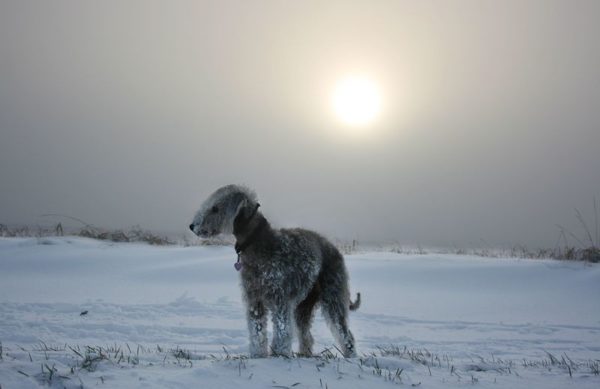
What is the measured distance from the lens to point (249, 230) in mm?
5434

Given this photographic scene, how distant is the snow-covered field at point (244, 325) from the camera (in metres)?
4.34

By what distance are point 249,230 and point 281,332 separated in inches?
44.6

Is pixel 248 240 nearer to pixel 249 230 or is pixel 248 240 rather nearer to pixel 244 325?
pixel 249 230

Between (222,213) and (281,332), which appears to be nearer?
(281,332)

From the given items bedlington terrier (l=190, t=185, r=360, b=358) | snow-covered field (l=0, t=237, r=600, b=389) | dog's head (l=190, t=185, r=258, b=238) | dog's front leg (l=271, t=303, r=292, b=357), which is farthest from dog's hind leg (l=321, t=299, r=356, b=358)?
dog's head (l=190, t=185, r=258, b=238)

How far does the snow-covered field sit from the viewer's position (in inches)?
171

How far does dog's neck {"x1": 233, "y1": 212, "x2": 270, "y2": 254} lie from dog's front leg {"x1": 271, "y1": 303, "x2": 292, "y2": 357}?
0.75 m

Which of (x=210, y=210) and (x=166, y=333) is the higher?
(x=210, y=210)

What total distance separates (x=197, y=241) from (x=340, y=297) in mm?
13483

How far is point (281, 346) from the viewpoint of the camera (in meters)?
5.14

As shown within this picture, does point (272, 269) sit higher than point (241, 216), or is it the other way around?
point (241, 216)

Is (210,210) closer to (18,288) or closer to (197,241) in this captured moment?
(18,288)

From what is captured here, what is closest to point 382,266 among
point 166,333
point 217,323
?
point 217,323

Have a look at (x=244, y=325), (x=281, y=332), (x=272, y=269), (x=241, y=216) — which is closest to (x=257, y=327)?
(x=281, y=332)
